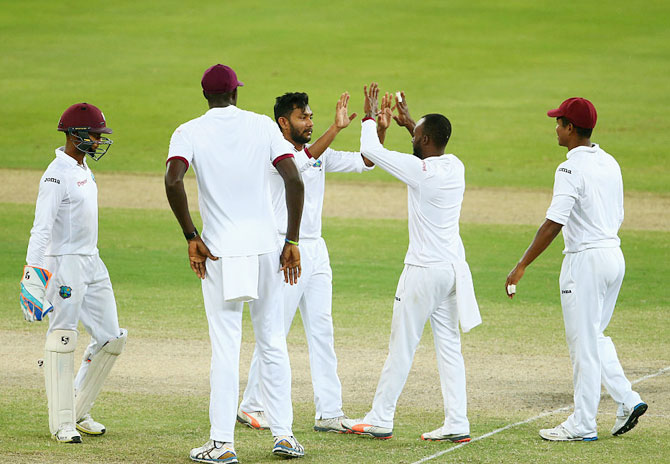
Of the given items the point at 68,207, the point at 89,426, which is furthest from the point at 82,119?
the point at 89,426

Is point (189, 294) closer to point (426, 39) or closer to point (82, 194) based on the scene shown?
point (82, 194)

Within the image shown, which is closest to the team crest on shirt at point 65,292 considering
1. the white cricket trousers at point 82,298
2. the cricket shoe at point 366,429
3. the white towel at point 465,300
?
the white cricket trousers at point 82,298

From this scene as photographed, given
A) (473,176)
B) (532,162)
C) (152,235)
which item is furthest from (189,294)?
(532,162)

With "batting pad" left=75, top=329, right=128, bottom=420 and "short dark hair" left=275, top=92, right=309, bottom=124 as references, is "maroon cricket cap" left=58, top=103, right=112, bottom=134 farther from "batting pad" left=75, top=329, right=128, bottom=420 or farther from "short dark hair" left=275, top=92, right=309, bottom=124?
"batting pad" left=75, top=329, right=128, bottom=420

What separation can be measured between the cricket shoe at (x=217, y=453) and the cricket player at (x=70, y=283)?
1047 mm

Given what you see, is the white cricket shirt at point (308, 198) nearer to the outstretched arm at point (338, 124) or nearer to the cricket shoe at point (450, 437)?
the outstretched arm at point (338, 124)

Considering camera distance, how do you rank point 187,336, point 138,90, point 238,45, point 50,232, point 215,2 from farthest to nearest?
point 215,2 < point 238,45 < point 138,90 < point 187,336 < point 50,232

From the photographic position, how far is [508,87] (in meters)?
38.4

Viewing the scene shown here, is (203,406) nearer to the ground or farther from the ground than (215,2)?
nearer to the ground

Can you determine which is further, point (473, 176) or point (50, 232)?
point (473, 176)

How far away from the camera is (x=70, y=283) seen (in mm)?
6840

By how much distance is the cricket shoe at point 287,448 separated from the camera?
246 inches

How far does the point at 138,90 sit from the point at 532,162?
16.2 metres

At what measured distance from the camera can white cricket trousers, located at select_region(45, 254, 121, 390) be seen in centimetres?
684
